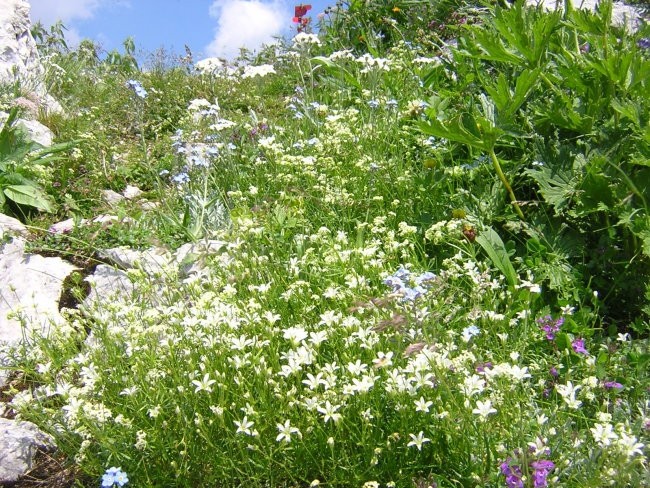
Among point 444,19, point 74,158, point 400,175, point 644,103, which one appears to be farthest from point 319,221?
point 444,19

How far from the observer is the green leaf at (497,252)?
10.5ft

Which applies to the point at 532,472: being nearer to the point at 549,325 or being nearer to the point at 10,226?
the point at 549,325

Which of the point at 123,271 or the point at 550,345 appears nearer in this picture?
the point at 550,345

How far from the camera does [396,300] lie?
2.58m

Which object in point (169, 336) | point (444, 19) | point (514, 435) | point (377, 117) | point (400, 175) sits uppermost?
point (444, 19)

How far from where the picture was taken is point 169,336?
2816mm

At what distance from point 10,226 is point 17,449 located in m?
2.26

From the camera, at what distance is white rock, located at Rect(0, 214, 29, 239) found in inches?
185

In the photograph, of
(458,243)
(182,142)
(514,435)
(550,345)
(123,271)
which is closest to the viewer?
(514,435)

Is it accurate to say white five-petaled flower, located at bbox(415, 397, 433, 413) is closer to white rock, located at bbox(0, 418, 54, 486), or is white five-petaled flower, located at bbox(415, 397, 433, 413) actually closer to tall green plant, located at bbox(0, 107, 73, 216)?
white rock, located at bbox(0, 418, 54, 486)

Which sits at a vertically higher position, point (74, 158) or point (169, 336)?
point (74, 158)

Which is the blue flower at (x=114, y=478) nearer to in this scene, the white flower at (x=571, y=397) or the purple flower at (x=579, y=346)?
the white flower at (x=571, y=397)

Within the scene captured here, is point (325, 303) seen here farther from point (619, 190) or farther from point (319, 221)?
point (619, 190)

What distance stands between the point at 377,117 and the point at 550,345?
114 inches
